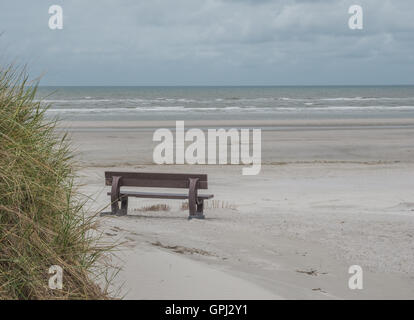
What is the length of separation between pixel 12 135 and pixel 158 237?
3.47 metres

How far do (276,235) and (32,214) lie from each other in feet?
15.1

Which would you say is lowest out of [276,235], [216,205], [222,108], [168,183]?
[276,235]

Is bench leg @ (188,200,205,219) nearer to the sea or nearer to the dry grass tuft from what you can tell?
the dry grass tuft

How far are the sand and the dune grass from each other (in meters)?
0.70

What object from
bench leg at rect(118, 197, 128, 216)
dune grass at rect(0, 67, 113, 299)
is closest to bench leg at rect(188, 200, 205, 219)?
bench leg at rect(118, 197, 128, 216)

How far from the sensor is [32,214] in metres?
4.32

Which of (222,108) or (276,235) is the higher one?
(222,108)

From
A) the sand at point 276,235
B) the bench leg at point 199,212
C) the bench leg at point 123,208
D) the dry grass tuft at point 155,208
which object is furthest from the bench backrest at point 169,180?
the dry grass tuft at point 155,208

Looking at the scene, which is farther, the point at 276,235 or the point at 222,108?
the point at 222,108

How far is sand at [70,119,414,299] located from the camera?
5.65 meters

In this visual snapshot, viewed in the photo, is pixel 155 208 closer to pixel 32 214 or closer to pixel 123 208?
pixel 123 208

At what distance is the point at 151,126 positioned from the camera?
33.8 meters

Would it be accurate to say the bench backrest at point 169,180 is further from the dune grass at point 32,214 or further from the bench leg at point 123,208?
the dune grass at point 32,214

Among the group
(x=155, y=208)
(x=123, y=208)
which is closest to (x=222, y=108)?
(x=155, y=208)
